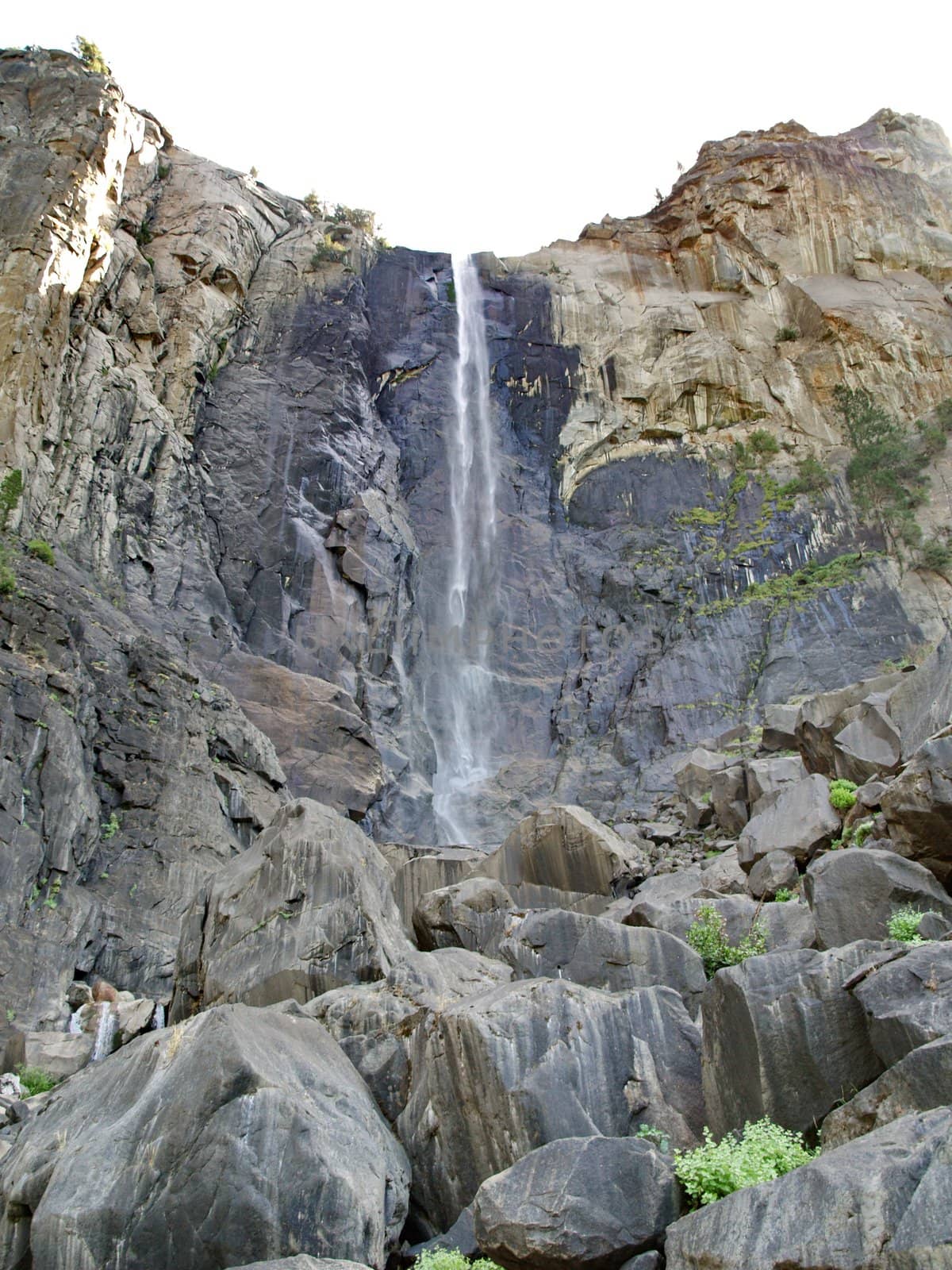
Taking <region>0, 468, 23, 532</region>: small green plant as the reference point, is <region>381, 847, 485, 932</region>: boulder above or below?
below

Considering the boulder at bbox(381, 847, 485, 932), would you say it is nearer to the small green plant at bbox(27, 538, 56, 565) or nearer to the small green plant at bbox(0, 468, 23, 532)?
the small green plant at bbox(27, 538, 56, 565)

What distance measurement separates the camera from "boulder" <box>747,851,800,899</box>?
1521 cm

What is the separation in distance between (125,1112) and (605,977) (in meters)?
6.29

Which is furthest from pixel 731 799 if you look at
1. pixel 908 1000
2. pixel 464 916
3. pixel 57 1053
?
pixel 908 1000

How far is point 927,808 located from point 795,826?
4540mm

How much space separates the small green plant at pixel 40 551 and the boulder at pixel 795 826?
16.9 m

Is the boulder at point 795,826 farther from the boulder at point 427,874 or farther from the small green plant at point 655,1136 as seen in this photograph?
the small green plant at point 655,1136

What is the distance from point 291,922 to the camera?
12.2m

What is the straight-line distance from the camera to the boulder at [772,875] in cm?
1521

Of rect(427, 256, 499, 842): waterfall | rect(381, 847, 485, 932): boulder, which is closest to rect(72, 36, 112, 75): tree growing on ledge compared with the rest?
rect(427, 256, 499, 842): waterfall

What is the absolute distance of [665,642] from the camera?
3562 cm

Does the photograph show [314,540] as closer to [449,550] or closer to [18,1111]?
[449,550]

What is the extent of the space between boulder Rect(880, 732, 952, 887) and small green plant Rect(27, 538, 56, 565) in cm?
1903

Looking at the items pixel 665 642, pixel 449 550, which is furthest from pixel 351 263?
pixel 665 642
